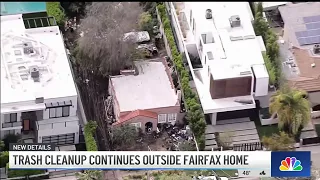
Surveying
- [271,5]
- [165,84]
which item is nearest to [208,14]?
[271,5]

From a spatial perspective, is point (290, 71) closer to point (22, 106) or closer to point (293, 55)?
point (293, 55)

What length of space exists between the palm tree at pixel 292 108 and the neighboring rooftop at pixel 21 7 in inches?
898

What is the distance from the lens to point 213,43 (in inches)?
3127

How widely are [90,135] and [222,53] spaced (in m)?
11.9

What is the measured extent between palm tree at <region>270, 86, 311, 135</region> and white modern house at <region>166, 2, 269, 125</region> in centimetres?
236

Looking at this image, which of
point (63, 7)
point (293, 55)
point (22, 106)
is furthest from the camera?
point (63, 7)

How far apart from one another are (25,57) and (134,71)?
329 inches

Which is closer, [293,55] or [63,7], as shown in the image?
[293,55]

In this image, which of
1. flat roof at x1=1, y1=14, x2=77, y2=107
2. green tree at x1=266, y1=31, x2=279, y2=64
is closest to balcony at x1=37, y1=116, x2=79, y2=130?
flat roof at x1=1, y1=14, x2=77, y2=107

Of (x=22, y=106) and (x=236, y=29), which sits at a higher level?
(x=236, y=29)

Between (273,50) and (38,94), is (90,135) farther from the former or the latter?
(273,50)

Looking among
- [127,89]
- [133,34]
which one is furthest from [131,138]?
[133,34]

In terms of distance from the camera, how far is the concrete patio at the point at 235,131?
76.6 meters

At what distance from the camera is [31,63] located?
7806cm
